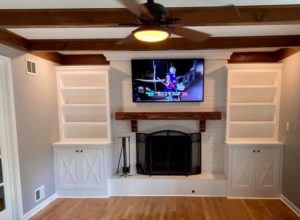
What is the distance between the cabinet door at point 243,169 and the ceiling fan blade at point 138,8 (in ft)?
9.65

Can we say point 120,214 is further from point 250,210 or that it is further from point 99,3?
point 99,3

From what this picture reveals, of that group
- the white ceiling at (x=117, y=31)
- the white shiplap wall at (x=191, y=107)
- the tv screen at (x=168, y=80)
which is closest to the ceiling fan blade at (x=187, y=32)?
the white ceiling at (x=117, y=31)

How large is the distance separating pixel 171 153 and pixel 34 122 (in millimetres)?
2283

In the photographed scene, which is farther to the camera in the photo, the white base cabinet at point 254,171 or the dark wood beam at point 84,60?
the dark wood beam at point 84,60

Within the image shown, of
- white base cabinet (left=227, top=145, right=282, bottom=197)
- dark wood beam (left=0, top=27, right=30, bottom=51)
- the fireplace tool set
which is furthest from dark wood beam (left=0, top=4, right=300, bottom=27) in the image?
the fireplace tool set

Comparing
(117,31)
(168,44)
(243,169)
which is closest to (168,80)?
(168,44)

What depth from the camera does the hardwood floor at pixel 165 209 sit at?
3256 millimetres

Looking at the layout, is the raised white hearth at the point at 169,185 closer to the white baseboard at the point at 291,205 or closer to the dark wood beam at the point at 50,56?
the white baseboard at the point at 291,205

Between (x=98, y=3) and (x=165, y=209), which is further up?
(x=98, y=3)

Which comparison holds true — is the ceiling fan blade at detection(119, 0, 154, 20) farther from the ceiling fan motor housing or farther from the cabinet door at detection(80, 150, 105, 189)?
the cabinet door at detection(80, 150, 105, 189)

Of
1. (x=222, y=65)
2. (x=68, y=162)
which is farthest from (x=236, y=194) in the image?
(x=68, y=162)

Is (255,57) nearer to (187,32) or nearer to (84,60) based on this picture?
(187,32)

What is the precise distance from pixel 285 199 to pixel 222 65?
2.42m

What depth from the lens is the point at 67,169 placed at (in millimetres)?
3951
